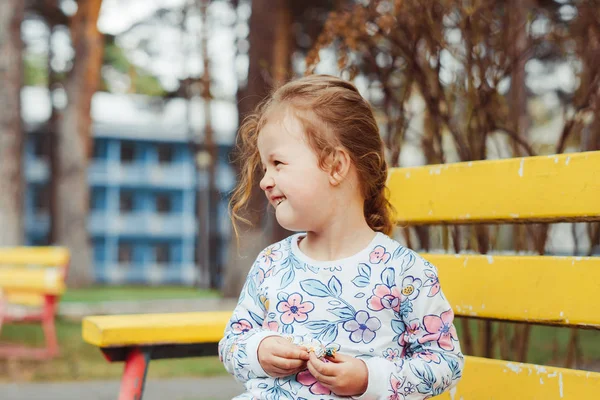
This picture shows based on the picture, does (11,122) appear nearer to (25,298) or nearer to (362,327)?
(25,298)

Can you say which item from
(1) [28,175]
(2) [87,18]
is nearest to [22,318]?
(2) [87,18]

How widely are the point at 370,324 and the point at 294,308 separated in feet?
0.52

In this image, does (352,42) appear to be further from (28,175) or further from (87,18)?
(28,175)

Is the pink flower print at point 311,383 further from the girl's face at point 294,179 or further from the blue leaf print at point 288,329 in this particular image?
the girl's face at point 294,179

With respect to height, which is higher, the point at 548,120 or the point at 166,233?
the point at 548,120

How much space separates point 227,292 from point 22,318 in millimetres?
5483

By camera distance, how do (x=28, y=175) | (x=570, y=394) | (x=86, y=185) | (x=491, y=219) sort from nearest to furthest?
(x=570, y=394) < (x=491, y=219) < (x=86, y=185) < (x=28, y=175)

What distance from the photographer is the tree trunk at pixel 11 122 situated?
1066cm

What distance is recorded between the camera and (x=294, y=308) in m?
1.65

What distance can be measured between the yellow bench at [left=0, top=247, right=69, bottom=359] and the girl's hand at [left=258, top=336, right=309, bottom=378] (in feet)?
18.5

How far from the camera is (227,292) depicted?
12.7 meters

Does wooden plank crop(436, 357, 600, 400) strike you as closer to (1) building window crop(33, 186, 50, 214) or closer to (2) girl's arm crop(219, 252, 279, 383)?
(2) girl's arm crop(219, 252, 279, 383)

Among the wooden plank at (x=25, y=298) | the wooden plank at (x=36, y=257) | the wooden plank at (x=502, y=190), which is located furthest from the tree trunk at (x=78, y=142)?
the wooden plank at (x=502, y=190)

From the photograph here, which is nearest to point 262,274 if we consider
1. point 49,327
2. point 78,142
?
point 49,327
